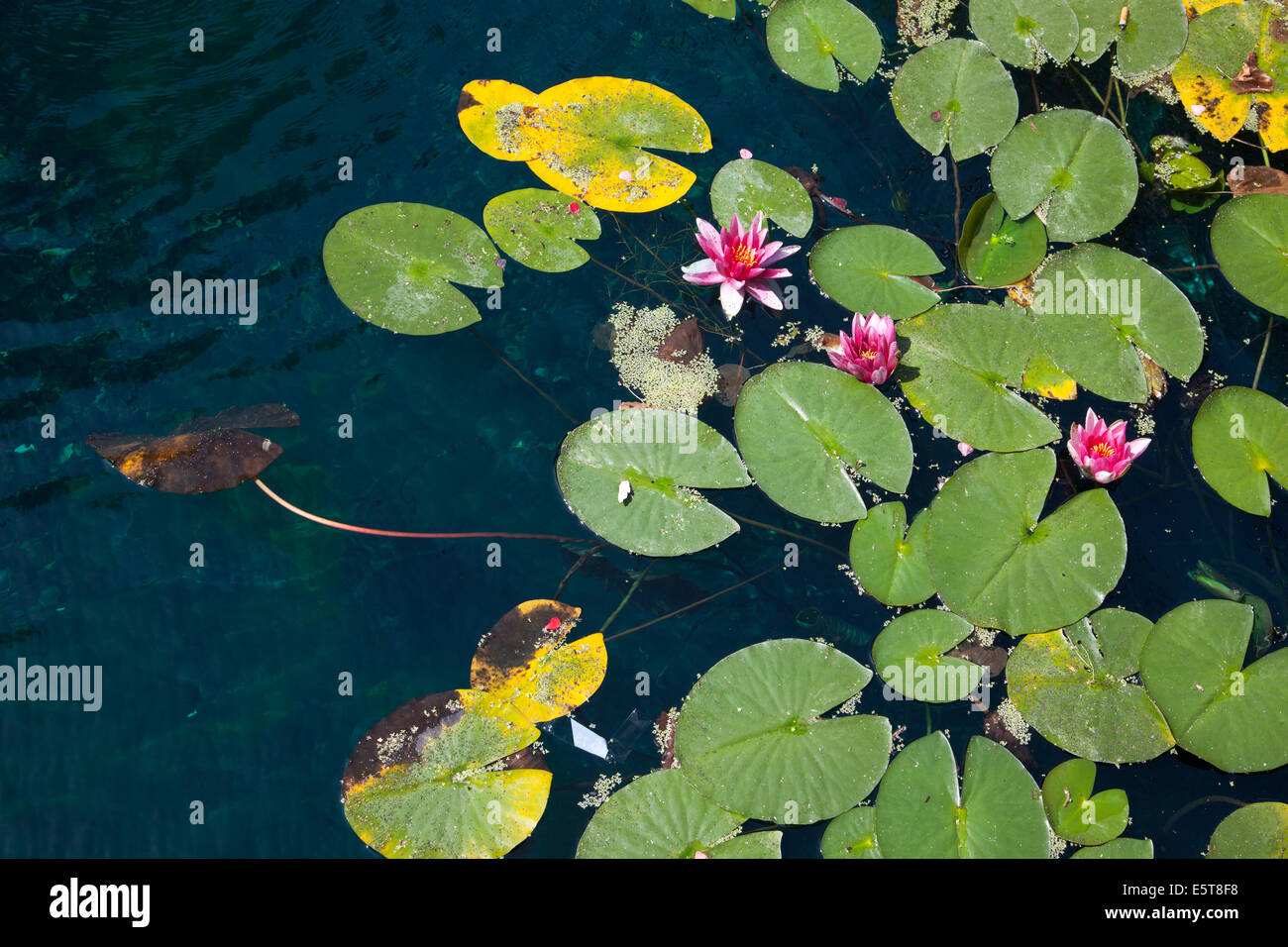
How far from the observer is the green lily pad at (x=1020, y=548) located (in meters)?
3.00

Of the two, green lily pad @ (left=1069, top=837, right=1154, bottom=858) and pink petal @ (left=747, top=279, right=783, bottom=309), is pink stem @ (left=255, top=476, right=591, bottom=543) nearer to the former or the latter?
pink petal @ (left=747, top=279, right=783, bottom=309)

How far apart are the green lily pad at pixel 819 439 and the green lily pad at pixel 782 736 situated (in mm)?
569

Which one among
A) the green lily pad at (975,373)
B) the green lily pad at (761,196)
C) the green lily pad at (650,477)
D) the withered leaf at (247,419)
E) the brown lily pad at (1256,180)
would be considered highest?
the brown lily pad at (1256,180)

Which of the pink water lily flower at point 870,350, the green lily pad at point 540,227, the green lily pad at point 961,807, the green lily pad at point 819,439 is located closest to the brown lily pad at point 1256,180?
the pink water lily flower at point 870,350

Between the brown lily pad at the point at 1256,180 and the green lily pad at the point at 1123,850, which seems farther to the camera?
the brown lily pad at the point at 1256,180

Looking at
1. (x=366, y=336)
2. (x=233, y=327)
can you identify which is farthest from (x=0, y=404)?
(x=366, y=336)

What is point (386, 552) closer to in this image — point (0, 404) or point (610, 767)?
point (610, 767)

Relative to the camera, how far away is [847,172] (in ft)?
12.5

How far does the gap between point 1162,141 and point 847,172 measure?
4.72 ft

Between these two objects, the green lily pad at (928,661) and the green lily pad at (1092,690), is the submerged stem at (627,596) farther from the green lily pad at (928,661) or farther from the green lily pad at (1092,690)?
the green lily pad at (1092,690)

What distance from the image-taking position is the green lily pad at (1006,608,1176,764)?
2947 millimetres

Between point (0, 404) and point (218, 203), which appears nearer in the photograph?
point (0, 404)

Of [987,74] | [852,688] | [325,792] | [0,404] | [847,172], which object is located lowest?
[325,792]

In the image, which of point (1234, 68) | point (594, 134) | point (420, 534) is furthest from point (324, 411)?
point (1234, 68)
